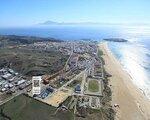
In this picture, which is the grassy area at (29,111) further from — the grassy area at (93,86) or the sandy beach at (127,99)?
the grassy area at (93,86)

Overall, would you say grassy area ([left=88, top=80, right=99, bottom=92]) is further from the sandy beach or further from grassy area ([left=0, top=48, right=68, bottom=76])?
grassy area ([left=0, top=48, right=68, bottom=76])

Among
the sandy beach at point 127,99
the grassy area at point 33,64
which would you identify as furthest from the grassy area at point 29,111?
the grassy area at point 33,64

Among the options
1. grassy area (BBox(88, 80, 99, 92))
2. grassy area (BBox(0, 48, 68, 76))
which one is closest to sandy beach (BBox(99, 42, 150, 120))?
grassy area (BBox(88, 80, 99, 92))

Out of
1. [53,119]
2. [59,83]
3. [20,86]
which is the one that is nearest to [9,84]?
[20,86]

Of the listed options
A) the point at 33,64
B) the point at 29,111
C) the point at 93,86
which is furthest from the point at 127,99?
the point at 33,64

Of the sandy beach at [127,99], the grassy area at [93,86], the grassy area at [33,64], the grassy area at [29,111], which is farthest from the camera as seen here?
the grassy area at [33,64]

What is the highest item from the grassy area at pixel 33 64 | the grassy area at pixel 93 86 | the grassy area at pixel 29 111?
the grassy area at pixel 33 64

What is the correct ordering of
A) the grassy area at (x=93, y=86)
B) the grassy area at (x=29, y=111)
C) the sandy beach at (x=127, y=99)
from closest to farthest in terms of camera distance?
1. the grassy area at (x=29, y=111)
2. the sandy beach at (x=127, y=99)
3. the grassy area at (x=93, y=86)
